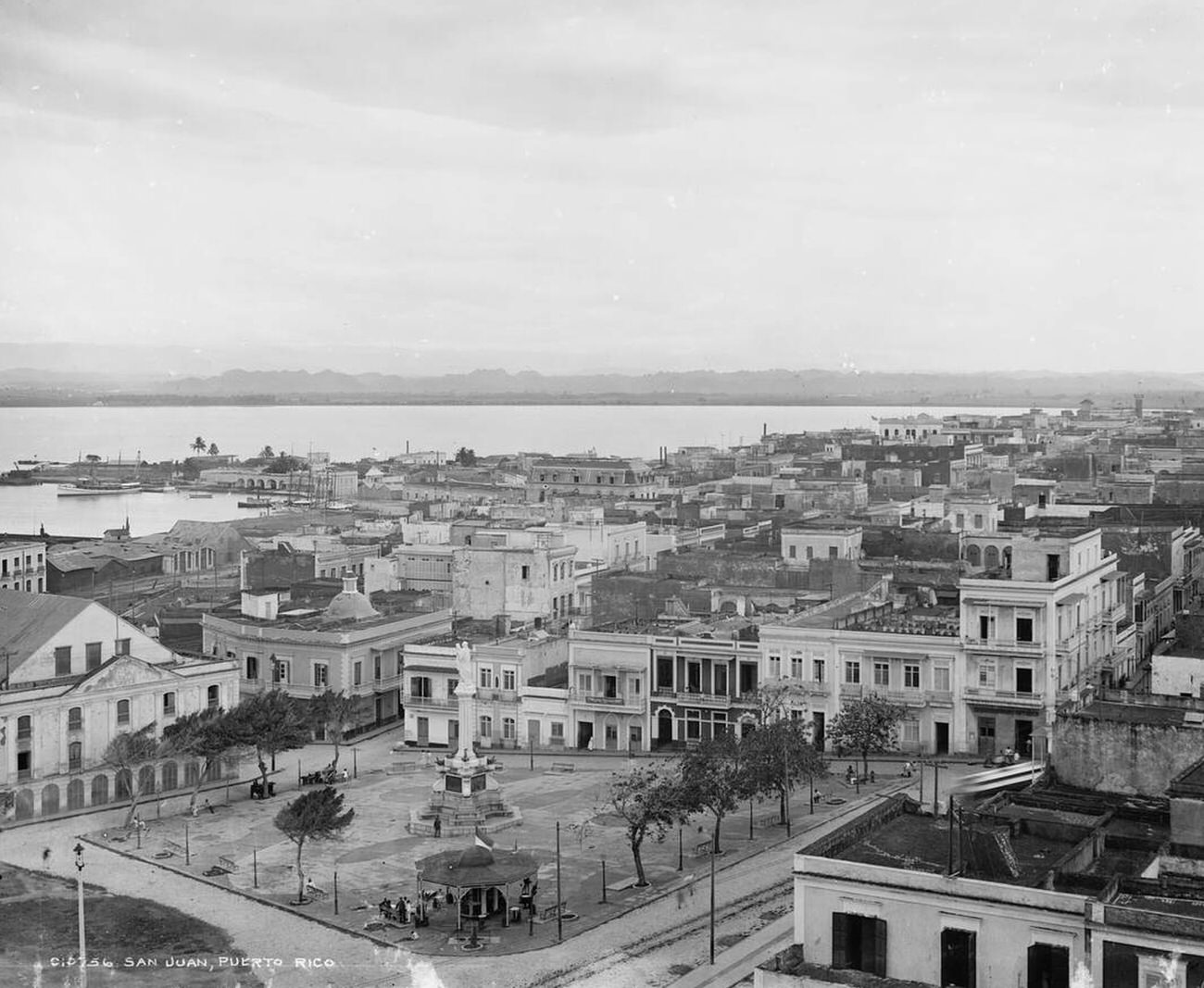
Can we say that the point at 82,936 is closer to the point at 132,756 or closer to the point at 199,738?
the point at 132,756

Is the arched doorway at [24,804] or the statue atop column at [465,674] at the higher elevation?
the statue atop column at [465,674]

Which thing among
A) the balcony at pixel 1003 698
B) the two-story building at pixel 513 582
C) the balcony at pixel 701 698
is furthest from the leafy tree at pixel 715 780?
the two-story building at pixel 513 582

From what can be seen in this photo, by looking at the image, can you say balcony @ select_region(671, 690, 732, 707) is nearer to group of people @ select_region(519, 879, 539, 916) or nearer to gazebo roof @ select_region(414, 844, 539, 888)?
group of people @ select_region(519, 879, 539, 916)

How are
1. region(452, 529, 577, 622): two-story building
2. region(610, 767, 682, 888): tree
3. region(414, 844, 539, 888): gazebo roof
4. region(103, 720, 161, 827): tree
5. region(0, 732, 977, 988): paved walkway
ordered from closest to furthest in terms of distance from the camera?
region(0, 732, 977, 988): paved walkway
region(414, 844, 539, 888): gazebo roof
region(610, 767, 682, 888): tree
region(103, 720, 161, 827): tree
region(452, 529, 577, 622): two-story building

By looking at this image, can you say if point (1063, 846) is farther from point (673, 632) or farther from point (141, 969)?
point (673, 632)

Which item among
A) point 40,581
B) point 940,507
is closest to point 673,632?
point 40,581

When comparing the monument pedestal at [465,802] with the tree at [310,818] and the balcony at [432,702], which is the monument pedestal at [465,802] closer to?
the tree at [310,818]

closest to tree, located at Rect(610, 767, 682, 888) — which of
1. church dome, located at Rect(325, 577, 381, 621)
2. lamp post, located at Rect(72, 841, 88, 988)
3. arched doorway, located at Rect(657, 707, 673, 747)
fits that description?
lamp post, located at Rect(72, 841, 88, 988)
